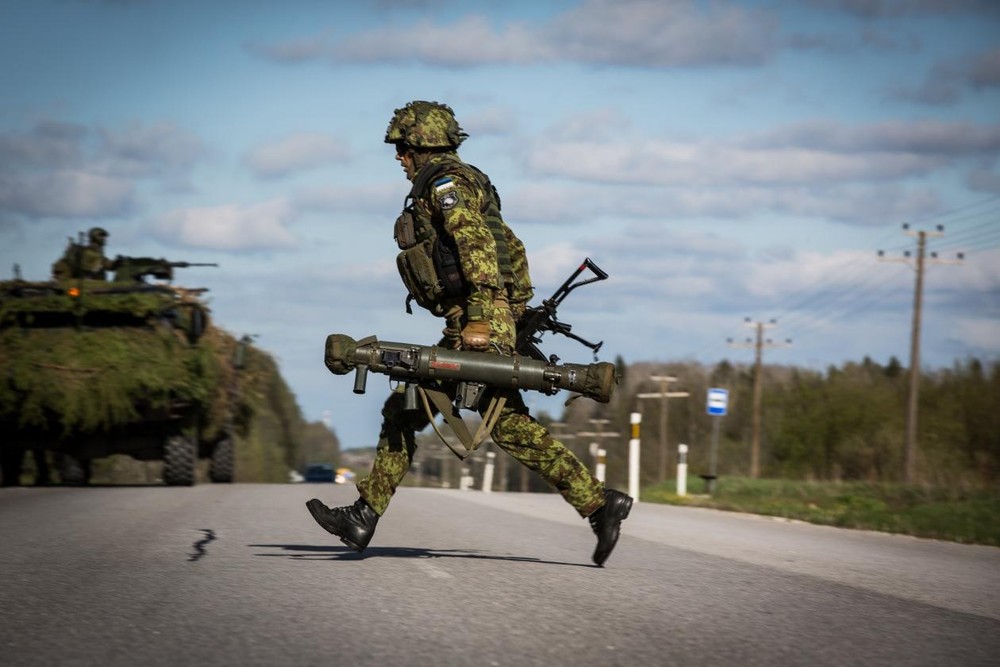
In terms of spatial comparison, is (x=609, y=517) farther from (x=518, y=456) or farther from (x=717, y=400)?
(x=717, y=400)

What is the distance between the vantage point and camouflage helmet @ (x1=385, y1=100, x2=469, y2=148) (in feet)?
24.6

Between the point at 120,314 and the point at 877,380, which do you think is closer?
the point at 120,314

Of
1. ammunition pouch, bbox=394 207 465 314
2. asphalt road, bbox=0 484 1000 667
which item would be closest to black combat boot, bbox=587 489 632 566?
asphalt road, bbox=0 484 1000 667

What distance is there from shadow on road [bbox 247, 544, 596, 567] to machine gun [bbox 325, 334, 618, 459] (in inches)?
43.4

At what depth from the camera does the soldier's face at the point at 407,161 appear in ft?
24.9

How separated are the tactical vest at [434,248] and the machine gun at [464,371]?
0.36 metres

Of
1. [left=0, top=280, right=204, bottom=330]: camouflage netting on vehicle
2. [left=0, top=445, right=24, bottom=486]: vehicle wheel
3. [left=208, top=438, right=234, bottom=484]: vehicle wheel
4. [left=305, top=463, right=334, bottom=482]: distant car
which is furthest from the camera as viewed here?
[left=305, top=463, right=334, bottom=482]: distant car

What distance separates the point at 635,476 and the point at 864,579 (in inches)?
518

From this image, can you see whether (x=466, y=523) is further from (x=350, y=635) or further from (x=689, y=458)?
(x=689, y=458)

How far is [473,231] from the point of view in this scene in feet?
23.4

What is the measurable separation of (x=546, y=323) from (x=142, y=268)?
1321 cm

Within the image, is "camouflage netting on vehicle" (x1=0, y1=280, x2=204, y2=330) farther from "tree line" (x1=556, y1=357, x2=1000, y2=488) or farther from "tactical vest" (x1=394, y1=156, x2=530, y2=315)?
"tree line" (x1=556, y1=357, x2=1000, y2=488)

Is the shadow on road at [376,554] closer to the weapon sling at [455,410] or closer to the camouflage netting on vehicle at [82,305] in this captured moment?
the weapon sling at [455,410]

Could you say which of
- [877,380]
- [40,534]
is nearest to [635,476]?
[40,534]
